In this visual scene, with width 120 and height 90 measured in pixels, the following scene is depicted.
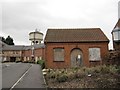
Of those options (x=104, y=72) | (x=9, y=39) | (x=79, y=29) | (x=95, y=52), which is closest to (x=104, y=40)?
(x=95, y=52)

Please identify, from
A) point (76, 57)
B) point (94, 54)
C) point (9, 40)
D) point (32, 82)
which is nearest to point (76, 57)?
point (76, 57)

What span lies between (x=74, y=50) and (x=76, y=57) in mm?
1093

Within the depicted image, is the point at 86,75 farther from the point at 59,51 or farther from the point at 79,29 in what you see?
the point at 79,29

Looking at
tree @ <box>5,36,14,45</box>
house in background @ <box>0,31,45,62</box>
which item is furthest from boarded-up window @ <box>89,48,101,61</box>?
tree @ <box>5,36,14,45</box>

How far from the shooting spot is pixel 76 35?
35.1m

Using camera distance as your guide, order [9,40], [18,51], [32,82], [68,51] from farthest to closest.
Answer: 1. [9,40]
2. [18,51]
3. [68,51]
4. [32,82]

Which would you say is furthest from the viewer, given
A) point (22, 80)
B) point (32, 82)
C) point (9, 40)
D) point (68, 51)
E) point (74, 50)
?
point (9, 40)

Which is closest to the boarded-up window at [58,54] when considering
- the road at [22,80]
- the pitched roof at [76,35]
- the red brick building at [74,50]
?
the red brick building at [74,50]

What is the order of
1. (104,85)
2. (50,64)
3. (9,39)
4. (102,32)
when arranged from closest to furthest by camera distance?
(104,85)
(50,64)
(102,32)
(9,39)

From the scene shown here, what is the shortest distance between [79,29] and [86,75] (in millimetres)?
21143

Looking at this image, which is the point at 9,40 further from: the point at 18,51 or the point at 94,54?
the point at 94,54

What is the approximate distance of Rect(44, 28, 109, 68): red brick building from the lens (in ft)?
105

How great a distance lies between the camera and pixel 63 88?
13.6 metres

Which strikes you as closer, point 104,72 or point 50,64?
point 104,72
